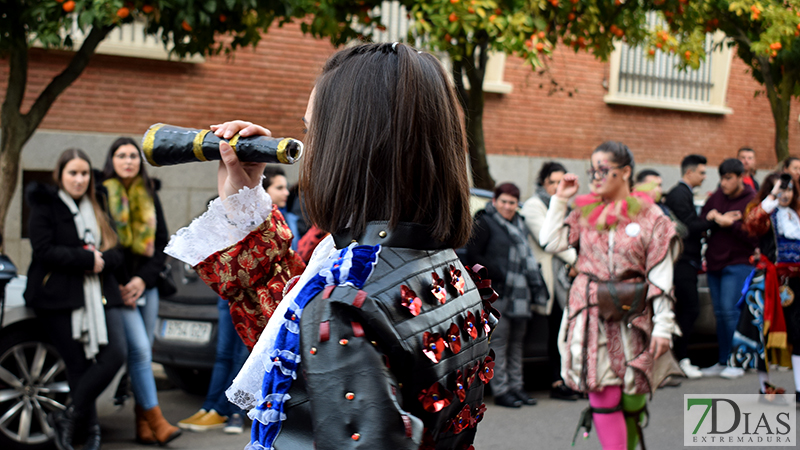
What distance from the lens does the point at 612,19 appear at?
27.2 ft

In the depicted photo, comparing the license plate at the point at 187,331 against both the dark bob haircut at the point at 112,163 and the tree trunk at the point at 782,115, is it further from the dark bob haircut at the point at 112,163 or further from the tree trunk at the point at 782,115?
the tree trunk at the point at 782,115

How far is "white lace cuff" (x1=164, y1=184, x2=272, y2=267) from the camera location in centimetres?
198

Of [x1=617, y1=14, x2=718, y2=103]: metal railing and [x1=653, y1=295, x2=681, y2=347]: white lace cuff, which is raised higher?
[x1=617, y1=14, x2=718, y2=103]: metal railing

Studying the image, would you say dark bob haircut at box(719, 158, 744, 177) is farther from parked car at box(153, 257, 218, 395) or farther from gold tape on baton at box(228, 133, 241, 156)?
gold tape on baton at box(228, 133, 241, 156)

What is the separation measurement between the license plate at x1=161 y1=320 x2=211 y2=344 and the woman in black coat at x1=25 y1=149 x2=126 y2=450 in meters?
1.00

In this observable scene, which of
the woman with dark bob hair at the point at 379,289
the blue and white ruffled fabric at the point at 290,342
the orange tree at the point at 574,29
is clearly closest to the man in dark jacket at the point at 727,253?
the orange tree at the point at 574,29

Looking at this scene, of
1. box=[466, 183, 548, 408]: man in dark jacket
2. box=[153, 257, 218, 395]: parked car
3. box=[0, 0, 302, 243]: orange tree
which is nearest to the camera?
box=[0, 0, 302, 243]: orange tree

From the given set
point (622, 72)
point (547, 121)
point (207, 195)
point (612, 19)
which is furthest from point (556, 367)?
point (622, 72)

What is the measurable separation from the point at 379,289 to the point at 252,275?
72cm

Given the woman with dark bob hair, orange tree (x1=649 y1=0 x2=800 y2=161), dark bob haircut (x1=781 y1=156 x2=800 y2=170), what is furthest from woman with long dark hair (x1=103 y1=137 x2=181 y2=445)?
orange tree (x1=649 y1=0 x2=800 y2=161)

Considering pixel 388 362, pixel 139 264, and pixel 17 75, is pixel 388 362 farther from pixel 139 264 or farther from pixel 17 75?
pixel 17 75

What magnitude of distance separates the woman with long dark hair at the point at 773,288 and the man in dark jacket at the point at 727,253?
100cm

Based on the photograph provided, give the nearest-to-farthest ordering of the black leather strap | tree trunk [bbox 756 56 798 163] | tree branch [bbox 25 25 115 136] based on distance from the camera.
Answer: the black leather strap, tree branch [bbox 25 25 115 136], tree trunk [bbox 756 56 798 163]

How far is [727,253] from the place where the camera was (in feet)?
26.3
